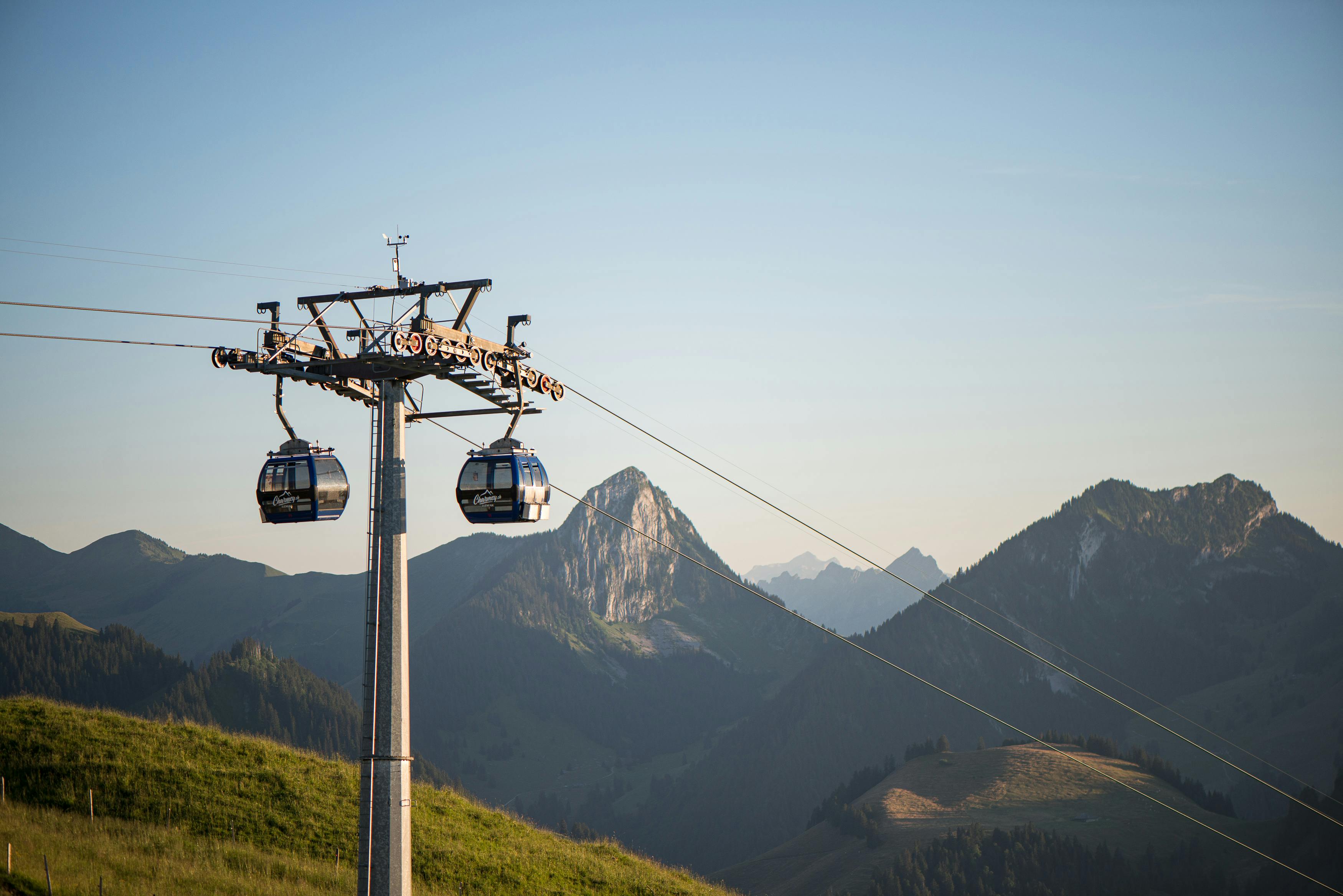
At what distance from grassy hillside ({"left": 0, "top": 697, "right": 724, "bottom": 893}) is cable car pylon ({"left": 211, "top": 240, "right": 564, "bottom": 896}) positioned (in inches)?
593

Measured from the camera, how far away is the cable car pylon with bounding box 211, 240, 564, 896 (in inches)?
844

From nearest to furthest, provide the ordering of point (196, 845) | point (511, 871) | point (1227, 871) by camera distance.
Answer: point (196, 845) → point (511, 871) → point (1227, 871)

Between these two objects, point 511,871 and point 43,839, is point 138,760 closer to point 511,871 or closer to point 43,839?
point 43,839

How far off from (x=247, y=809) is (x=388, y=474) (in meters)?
27.3

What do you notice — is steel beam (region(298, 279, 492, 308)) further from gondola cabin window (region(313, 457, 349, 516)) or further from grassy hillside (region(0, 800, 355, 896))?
grassy hillside (region(0, 800, 355, 896))

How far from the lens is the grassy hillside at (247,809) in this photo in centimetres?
3872

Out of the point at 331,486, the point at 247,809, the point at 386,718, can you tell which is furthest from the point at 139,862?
the point at 331,486

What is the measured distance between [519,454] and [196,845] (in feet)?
73.2

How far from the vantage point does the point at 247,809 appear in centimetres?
4300

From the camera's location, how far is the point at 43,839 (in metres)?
32.3

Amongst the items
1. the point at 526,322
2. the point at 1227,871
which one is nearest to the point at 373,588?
the point at 526,322

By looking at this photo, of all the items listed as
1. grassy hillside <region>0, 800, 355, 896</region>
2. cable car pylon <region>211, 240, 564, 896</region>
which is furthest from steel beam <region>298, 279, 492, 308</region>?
grassy hillside <region>0, 800, 355, 896</region>

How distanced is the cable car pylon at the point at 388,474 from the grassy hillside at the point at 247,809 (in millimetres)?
15066

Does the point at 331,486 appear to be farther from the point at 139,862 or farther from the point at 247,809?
the point at 247,809
